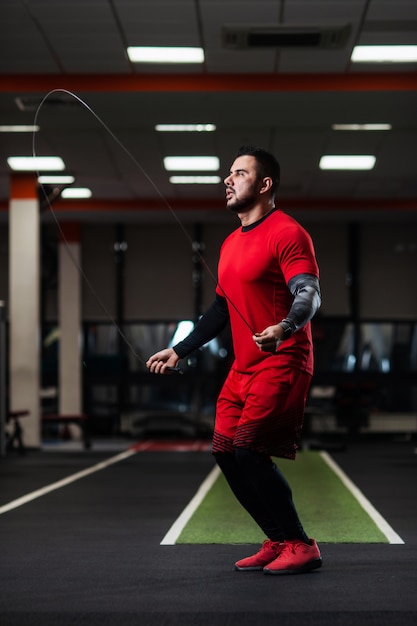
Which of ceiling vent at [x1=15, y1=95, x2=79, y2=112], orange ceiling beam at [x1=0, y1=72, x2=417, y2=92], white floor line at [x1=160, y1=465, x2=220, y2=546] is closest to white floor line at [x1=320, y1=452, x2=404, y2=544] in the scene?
white floor line at [x1=160, y1=465, x2=220, y2=546]

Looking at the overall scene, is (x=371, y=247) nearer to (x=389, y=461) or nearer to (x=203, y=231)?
(x=203, y=231)

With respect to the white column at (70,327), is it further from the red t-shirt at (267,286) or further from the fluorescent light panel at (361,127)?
the red t-shirt at (267,286)

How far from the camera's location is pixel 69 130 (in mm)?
11078

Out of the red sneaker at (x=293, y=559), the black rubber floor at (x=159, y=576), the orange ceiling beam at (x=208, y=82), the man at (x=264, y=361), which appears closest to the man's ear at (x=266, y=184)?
the man at (x=264, y=361)

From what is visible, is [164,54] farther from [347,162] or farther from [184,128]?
A: [347,162]

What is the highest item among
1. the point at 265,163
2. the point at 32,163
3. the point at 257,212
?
the point at 32,163

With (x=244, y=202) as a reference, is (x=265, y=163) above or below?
above

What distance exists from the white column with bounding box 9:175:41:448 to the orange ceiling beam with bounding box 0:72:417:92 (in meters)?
3.78

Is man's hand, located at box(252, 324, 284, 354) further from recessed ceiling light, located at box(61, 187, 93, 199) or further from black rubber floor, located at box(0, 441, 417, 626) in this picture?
recessed ceiling light, located at box(61, 187, 93, 199)

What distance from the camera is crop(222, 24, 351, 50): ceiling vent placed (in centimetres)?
809

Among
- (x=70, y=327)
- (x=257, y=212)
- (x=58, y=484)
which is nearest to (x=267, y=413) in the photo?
(x=257, y=212)

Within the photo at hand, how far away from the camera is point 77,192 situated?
1480 centimetres

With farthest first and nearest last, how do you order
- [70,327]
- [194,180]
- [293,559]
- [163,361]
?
[70,327]
[194,180]
[163,361]
[293,559]

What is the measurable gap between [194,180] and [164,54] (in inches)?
204
